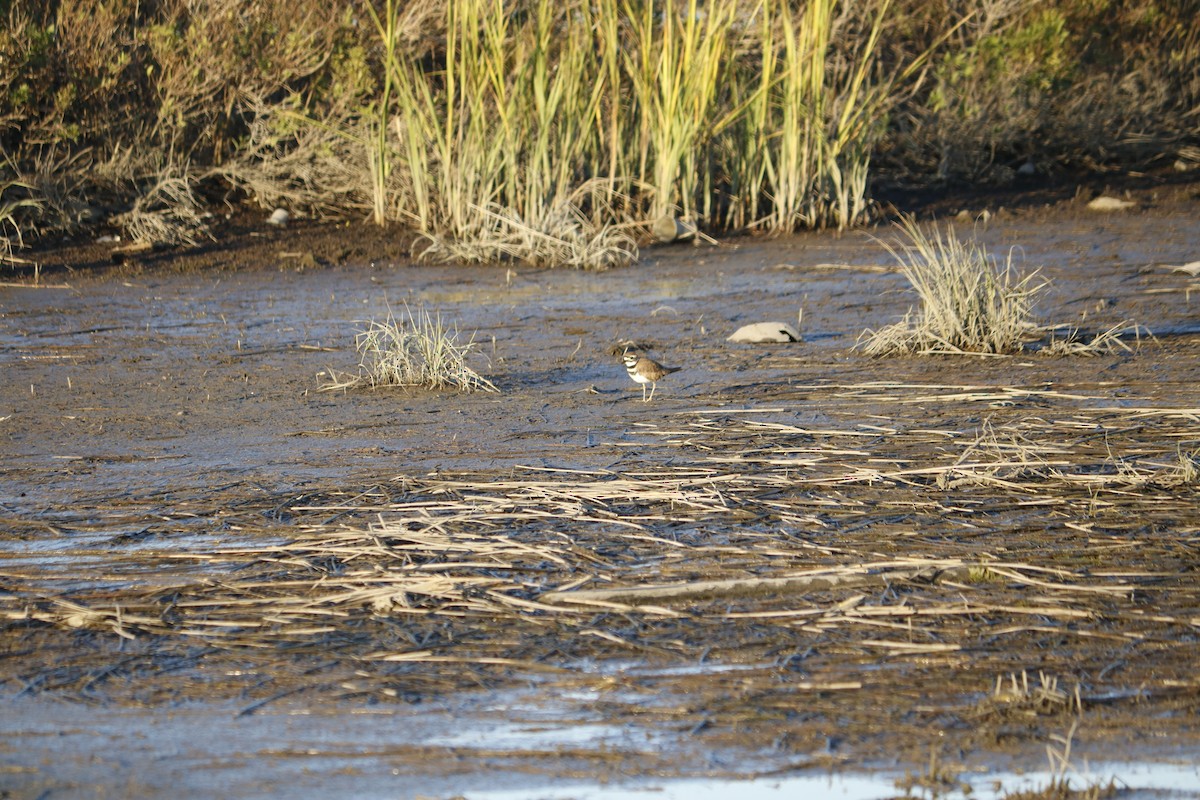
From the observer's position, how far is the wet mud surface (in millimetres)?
2803

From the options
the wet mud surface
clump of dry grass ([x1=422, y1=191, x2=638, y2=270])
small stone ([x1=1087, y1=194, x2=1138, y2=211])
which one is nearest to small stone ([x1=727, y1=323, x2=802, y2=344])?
the wet mud surface

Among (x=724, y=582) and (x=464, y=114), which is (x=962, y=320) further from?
(x=464, y=114)

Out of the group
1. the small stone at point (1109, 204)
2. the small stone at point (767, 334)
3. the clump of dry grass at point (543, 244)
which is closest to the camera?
the small stone at point (767, 334)

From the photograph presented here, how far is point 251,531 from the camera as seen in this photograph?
417cm

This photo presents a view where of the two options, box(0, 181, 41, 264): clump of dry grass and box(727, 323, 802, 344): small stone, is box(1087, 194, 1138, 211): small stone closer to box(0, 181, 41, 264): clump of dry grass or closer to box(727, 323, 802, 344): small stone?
box(727, 323, 802, 344): small stone

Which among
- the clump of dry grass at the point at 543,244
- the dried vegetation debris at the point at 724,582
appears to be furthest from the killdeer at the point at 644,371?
the clump of dry grass at the point at 543,244

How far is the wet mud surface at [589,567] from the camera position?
280 cm

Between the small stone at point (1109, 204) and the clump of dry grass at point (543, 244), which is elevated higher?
the clump of dry grass at point (543, 244)

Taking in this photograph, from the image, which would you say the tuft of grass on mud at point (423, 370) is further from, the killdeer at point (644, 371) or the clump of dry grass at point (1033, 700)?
the clump of dry grass at point (1033, 700)

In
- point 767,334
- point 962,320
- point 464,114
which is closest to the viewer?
point 962,320

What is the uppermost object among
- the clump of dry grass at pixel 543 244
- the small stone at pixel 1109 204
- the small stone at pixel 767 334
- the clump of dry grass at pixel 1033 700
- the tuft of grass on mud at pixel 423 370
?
the clump of dry grass at pixel 1033 700

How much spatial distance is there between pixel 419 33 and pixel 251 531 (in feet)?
30.9

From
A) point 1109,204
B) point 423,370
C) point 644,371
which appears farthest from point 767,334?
point 1109,204

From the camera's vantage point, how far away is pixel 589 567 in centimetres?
377
